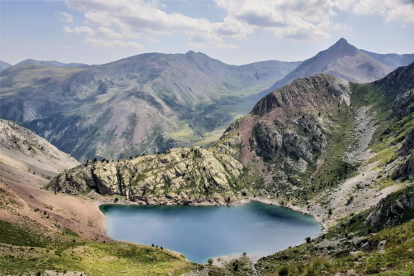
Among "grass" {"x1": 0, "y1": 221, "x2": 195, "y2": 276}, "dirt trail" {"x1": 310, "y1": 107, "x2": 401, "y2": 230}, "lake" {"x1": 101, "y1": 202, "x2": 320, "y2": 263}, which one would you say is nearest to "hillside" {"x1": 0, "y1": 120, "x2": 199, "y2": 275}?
"grass" {"x1": 0, "y1": 221, "x2": 195, "y2": 276}

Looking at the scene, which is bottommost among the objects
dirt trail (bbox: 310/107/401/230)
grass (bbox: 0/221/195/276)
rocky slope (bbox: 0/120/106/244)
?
grass (bbox: 0/221/195/276)

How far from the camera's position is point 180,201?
19088cm

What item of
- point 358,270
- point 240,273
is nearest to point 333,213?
point 240,273

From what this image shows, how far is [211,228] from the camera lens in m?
143

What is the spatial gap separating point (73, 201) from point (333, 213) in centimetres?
14856

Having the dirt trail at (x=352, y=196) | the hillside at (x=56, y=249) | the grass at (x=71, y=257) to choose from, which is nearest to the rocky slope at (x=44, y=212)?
the hillside at (x=56, y=249)

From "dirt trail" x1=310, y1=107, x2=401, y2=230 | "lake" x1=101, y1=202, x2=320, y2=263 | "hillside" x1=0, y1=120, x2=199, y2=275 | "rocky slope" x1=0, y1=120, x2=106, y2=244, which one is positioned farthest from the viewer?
"dirt trail" x1=310, y1=107, x2=401, y2=230

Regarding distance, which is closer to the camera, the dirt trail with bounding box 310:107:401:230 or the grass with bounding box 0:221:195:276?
the grass with bounding box 0:221:195:276

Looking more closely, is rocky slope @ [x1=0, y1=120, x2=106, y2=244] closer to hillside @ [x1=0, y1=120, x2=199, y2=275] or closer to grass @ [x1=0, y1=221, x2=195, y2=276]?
hillside @ [x1=0, y1=120, x2=199, y2=275]

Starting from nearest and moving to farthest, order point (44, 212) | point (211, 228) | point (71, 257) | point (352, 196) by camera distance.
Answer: point (71, 257) < point (44, 212) < point (211, 228) < point (352, 196)

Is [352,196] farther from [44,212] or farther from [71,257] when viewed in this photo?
[44,212]

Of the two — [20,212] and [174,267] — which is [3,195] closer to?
[20,212]

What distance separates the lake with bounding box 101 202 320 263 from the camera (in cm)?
12019

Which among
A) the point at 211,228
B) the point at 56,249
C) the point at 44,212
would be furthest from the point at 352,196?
the point at 44,212
